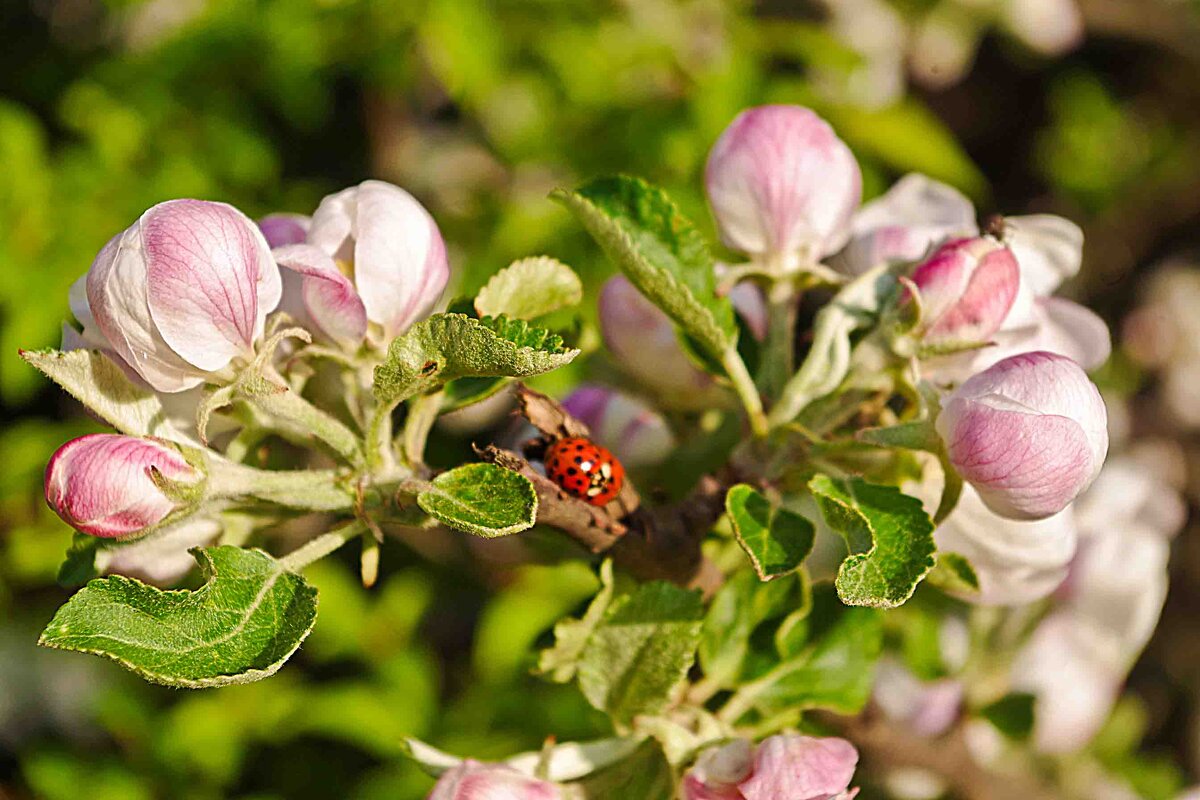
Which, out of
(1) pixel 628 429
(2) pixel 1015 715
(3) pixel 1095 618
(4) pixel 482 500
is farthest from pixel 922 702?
(4) pixel 482 500

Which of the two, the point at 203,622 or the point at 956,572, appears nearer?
the point at 203,622

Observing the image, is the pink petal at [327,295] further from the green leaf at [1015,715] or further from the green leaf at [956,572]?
the green leaf at [1015,715]

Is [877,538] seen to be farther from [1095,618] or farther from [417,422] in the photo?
[1095,618]

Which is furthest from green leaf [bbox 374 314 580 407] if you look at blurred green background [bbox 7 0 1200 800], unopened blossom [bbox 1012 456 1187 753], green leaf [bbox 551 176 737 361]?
unopened blossom [bbox 1012 456 1187 753]

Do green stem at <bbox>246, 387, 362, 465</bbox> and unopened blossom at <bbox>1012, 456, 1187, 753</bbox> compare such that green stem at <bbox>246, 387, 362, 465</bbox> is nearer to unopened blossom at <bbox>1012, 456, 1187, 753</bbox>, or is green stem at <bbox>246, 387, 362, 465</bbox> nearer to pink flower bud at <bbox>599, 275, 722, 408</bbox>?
pink flower bud at <bbox>599, 275, 722, 408</bbox>

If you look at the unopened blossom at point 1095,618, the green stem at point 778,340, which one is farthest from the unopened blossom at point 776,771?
the unopened blossom at point 1095,618
